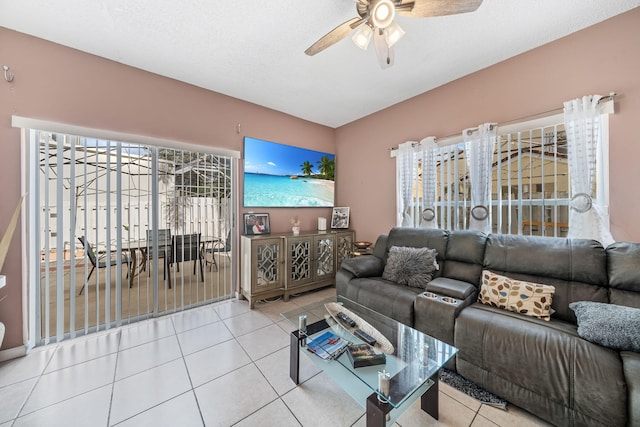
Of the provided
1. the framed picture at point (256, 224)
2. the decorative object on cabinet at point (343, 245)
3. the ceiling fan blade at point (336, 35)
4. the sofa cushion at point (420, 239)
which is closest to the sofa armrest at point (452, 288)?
the sofa cushion at point (420, 239)

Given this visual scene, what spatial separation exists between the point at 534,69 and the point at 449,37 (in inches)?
35.7

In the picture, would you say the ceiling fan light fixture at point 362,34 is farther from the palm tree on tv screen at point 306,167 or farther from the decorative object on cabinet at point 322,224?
the decorative object on cabinet at point 322,224

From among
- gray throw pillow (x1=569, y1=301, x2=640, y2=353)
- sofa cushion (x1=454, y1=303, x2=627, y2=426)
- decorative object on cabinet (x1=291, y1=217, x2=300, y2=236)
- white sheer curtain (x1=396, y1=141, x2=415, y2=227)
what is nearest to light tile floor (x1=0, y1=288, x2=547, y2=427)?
sofa cushion (x1=454, y1=303, x2=627, y2=426)

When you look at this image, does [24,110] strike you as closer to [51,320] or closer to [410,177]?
[51,320]

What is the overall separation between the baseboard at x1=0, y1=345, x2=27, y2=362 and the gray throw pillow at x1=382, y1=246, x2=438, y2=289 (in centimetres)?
322

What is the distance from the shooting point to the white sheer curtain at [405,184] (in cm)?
297

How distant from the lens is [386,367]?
1.31 m

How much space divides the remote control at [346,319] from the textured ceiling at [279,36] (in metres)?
2.26

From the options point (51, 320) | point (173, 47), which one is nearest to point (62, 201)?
point (51, 320)

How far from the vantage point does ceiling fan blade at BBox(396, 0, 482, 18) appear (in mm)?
1313

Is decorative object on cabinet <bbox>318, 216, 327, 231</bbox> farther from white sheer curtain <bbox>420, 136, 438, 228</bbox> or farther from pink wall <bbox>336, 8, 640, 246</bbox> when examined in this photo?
white sheer curtain <bbox>420, 136, 438, 228</bbox>

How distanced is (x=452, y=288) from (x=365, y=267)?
0.88 meters

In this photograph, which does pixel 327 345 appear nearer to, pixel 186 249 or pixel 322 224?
pixel 186 249

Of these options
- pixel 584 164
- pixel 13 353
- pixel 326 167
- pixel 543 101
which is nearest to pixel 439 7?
pixel 543 101
